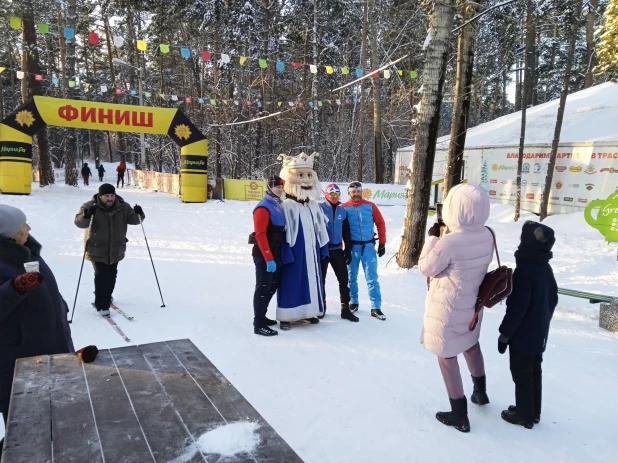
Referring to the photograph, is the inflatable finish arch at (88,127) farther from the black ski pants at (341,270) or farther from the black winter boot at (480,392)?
the black winter boot at (480,392)

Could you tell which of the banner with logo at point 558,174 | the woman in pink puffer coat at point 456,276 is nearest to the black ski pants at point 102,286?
the woman in pink puffer coat at point 456,276

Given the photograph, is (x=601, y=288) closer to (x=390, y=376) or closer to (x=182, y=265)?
(x=390, y=376)

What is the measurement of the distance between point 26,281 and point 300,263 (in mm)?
3121

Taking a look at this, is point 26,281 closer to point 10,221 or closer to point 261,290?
point 10,221

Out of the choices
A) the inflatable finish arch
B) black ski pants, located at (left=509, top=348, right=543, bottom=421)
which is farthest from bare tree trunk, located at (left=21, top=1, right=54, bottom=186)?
black ski pants, located at (left=509, top=348, right=543, bottom=421)

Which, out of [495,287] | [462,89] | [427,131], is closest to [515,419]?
[495,287]

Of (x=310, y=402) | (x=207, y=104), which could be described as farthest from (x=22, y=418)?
(x=207, y=104)

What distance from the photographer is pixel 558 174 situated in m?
15.6

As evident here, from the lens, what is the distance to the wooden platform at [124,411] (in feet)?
5.66

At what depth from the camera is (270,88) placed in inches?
1009

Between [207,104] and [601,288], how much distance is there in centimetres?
2642

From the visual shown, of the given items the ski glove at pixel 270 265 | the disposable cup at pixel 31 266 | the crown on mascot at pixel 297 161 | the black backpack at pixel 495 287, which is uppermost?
the crown on mascot at pixel 297 161

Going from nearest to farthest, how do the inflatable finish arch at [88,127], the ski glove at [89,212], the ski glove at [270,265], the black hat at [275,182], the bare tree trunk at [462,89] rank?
the ski glove at [270,265] < the black hat at [275,182] < the ski glove at [89,212] < the bare tree trunk at [462,89] < the inflatable finish arch at [88,127]

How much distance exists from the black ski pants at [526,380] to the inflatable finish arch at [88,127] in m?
16.0
